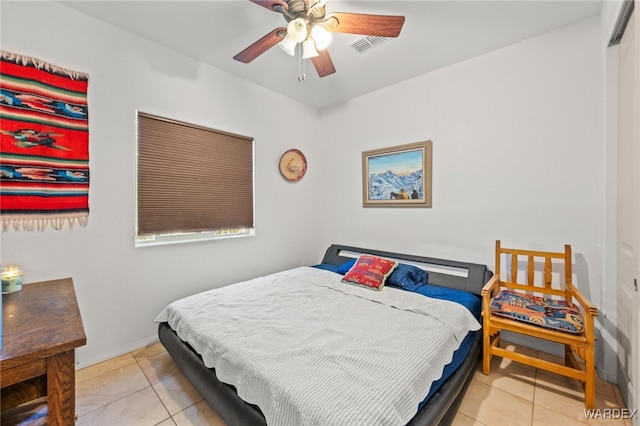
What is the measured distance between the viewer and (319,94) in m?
3.54

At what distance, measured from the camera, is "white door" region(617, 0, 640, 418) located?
4.57 ft

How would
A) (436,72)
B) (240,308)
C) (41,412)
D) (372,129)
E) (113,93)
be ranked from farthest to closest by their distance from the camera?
(372,129) < (436,72) < (113,93) < (240,308) < (41,412)

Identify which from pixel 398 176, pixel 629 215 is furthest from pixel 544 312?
pixel 398 176

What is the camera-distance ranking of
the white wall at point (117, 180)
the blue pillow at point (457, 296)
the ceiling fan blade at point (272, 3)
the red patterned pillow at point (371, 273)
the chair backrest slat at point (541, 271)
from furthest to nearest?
the red patterned pillow at point (371, 273) < the blue pillow at point (457, 296) < the chair backrest slat at point (541, 271) < the white wall at point (117, 180) < the ceiling fan blade at point (272, 3)

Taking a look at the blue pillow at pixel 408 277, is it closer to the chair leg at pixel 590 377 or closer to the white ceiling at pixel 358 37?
the chair leg at pixel 590 377

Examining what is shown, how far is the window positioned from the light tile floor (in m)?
1.10

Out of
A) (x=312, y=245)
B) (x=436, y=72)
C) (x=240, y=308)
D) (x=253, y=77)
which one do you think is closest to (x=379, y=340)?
(x=240, y=308)

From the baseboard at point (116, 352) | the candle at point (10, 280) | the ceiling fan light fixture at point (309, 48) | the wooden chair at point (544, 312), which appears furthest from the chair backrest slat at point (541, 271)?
the candle at point (10, 280)

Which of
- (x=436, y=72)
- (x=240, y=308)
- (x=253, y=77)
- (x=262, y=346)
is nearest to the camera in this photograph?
(x=262, y=346)

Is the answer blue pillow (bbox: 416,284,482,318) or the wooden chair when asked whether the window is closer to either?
blue pillow (bbox: 416,284,482,318)

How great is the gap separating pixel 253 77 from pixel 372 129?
1.60 metres

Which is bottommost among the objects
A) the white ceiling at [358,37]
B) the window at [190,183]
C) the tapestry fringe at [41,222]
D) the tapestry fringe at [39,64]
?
the tapestry fringe at [41,222]

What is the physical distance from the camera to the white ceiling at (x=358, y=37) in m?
1.99

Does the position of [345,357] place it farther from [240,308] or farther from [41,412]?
[41,412]
